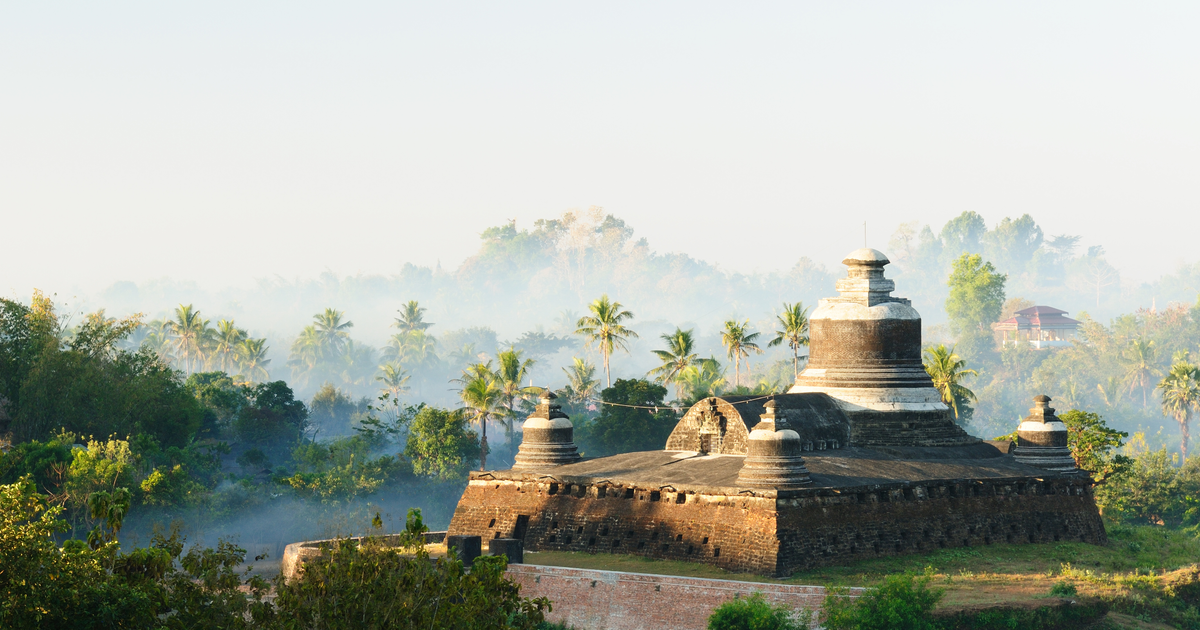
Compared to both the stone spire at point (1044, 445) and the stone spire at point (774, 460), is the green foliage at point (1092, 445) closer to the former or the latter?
the stone spire at point (1044, 445)

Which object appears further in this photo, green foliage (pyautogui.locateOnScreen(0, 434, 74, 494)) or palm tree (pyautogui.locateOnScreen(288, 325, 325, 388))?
palm tree (pyautogui.locateOnScreen(288, 325, 325, 388))

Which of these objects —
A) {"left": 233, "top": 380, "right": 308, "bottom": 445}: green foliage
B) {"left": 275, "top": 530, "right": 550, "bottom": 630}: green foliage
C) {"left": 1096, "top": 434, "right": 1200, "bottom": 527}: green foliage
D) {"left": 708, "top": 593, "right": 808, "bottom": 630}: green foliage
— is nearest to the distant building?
{"left": 1096, "top": 434, "right": 1200, "bottom": 527}: green foliage

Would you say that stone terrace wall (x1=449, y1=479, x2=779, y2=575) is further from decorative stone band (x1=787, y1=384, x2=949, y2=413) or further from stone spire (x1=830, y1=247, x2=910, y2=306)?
stone spire (x1=830, y1=247, x2=910, y2=306)

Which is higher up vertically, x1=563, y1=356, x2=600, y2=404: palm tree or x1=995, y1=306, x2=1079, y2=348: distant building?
x1=995, y1=306, x2=1079, y2=348: distant building

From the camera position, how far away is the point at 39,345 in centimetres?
5878

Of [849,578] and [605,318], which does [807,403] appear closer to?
[849,578]

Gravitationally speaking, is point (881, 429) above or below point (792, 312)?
below

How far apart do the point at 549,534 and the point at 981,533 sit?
11.9 metres

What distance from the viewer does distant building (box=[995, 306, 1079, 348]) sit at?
166 meters

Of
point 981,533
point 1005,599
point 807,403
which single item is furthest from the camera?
point 807,403

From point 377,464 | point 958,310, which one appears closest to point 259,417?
point 377,464

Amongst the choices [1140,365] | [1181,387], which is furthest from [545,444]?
[1140,365]

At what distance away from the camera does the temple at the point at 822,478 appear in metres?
35.3

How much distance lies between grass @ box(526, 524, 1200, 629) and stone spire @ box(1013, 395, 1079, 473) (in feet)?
9.73
